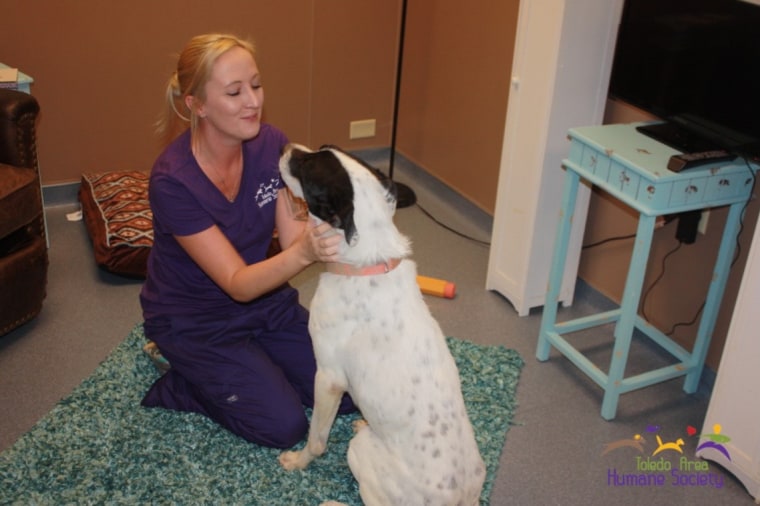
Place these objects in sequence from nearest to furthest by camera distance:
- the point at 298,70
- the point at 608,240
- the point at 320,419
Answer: the point at 320,419
the point at 608,240
the point at 298,70

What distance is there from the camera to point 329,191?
6.16 feet

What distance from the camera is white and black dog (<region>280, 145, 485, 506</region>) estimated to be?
190cm

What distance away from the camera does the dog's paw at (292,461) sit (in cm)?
244

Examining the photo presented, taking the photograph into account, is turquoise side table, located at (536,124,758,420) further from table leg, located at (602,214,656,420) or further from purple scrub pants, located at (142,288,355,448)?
purple scrub pants, located at (142,288,355,448)

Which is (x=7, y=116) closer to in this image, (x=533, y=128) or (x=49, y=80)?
(x=49, y=80)

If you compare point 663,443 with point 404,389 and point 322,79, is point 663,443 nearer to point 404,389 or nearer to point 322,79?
point 404,389

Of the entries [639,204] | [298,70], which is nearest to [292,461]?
[639,204]

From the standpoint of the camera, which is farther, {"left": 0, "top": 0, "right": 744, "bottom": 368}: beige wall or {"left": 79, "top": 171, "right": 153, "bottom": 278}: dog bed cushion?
{"left": 0, "top": 0, "right": 744, "bottom": 368}: beige wall

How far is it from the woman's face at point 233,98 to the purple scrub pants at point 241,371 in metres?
0.63

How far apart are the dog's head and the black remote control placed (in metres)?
0.99

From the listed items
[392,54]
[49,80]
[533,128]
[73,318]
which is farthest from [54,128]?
[533,128]

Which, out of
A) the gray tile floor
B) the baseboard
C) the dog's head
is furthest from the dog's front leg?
the baseboard

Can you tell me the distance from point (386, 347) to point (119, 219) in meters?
1.97

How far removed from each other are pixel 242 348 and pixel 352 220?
902mm
